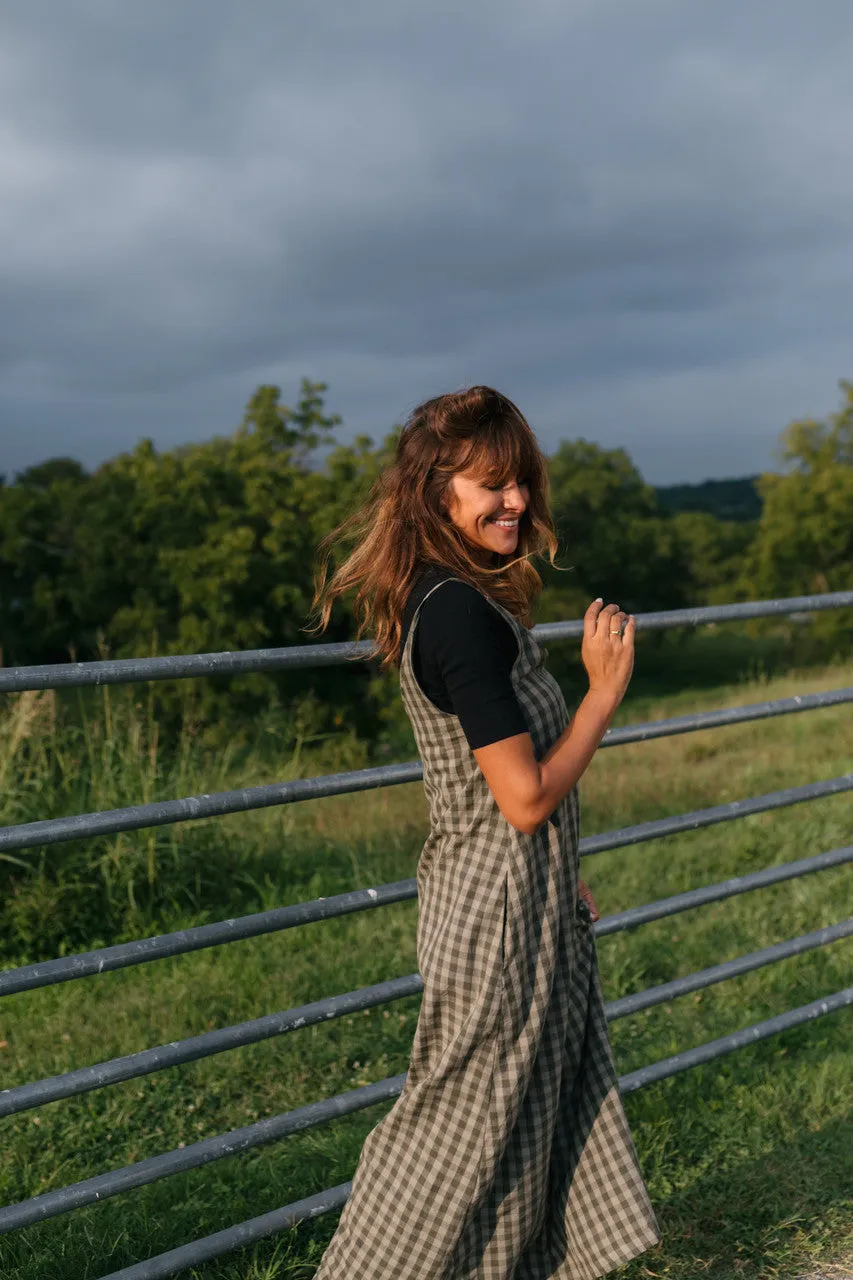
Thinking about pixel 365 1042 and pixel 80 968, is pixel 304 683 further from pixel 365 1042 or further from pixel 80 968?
pixel 80 968

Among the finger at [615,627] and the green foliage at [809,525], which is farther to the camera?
the green foliage at [809,525]

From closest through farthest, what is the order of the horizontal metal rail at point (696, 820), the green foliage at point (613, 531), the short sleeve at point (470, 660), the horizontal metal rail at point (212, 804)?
the short sleeve at point (470, 660)
the horizontal metal rail at point (212, 804)
the horizontal metal rail at point (696, 820)
the green foliage at point (613, 531)

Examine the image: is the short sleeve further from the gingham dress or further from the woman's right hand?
the woman's right hand

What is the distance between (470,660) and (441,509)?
0.30 metres

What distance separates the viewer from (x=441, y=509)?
2.00 m

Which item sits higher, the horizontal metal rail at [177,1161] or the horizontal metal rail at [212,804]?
the horizontal metal rail at [212,804]

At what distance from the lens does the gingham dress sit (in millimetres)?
1936

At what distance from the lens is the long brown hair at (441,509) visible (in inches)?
77.1

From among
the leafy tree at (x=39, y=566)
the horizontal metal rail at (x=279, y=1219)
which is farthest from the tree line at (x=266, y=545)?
the horizontal metal rail at (x=279, y=1219)

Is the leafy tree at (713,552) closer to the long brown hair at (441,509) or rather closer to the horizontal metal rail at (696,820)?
the horizontal metal rail at (696,820)

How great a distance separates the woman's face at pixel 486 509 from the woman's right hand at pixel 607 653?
183 millimetres

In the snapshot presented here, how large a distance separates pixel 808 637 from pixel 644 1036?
27.6m

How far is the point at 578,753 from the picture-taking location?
1.87 meters

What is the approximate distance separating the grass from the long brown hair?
1.43m
